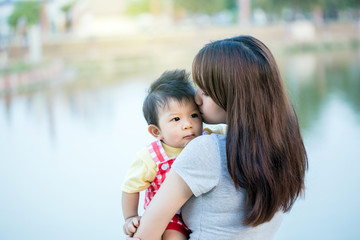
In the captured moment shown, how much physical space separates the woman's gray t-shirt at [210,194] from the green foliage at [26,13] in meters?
31.7

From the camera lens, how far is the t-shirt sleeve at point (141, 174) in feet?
4.78

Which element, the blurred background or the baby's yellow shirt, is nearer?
the baby's yellow shirt

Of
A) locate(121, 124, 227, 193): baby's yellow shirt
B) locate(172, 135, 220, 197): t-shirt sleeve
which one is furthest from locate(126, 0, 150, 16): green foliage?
locate(172, 135, 220, 197): t-shirt sleeve

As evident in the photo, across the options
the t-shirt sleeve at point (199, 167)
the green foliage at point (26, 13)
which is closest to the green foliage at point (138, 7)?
the green foliage at point (26, 13)

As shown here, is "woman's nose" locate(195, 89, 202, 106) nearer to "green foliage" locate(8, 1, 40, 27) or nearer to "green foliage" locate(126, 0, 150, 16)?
"green foliage" locate(8, 1, 40, 27)

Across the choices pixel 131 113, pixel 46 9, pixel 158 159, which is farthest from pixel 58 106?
pixel 46 9

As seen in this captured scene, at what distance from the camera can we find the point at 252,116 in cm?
129

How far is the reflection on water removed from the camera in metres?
2.88

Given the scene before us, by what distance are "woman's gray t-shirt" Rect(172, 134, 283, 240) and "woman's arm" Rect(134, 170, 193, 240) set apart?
3cm

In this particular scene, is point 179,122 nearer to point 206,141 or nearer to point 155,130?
point 155,130

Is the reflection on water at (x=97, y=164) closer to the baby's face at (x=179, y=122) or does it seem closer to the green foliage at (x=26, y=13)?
the baby's face at (x=179, y=122)

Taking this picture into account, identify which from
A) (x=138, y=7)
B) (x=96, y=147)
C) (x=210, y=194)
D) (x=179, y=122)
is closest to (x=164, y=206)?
(x=210, y=194)

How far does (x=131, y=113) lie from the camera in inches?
260

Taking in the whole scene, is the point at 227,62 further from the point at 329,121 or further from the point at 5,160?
the point at 329,121
